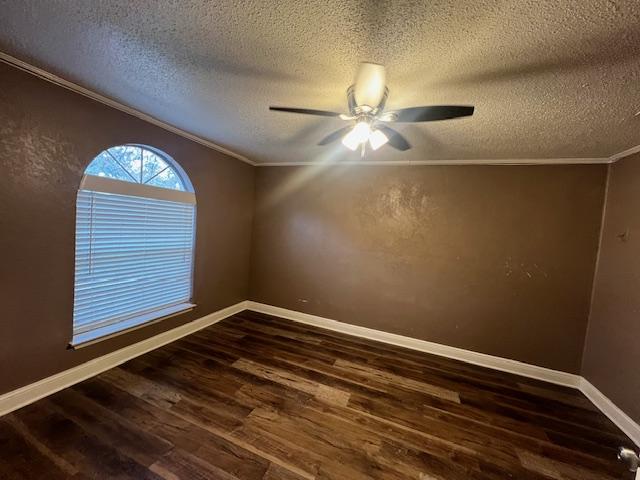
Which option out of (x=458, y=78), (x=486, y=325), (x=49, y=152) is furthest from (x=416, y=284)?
(x=49, y=152)

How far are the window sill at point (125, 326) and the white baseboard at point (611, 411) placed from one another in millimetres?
4067

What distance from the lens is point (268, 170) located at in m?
3.92

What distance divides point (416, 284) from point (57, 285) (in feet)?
11.1

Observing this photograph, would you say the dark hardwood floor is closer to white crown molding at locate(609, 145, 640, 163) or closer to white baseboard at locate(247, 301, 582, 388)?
white baseboard at locate(247, 301, 582, 388)

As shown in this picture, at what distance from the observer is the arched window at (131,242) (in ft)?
7.05

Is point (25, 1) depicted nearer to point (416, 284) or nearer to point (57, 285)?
point (57, 285)

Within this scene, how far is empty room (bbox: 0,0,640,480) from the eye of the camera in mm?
1282

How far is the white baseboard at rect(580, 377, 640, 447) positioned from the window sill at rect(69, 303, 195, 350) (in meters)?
4.07

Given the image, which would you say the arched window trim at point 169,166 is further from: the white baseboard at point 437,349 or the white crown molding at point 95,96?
the white baseboard at point 437,349

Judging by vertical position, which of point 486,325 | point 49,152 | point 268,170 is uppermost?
point 268,170

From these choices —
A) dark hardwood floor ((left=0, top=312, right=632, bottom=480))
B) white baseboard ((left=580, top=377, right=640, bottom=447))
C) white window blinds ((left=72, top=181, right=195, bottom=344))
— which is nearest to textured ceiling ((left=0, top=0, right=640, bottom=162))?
white window blinds ((left=72, top=181, right=195, bottom=344))

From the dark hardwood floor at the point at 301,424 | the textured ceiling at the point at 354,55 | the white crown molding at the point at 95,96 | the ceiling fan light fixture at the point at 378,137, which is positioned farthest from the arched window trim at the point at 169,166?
the ceiling fan light fixture at the point at 378,137

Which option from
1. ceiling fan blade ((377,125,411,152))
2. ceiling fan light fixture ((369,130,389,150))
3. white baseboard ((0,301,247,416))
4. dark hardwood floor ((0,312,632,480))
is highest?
ceiling fan blade ((377,125,411,152))

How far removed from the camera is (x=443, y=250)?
3078 millimetres
